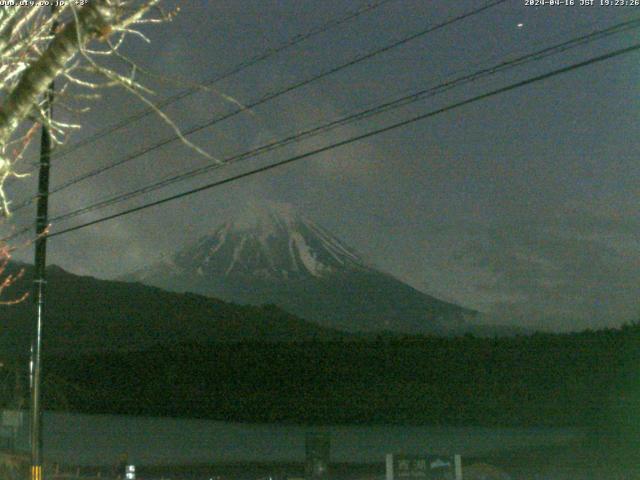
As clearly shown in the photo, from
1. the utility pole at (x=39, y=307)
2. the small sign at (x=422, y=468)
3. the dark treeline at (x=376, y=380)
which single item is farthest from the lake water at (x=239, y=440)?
the utility pole at (x=39, y=307)

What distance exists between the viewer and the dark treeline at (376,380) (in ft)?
271

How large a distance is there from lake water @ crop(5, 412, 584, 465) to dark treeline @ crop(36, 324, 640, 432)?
15.9ft

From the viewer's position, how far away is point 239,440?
215 ft

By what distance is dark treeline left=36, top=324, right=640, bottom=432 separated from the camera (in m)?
82.7

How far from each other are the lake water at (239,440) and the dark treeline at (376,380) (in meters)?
4.83

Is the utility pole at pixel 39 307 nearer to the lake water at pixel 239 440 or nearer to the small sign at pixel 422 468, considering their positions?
the small sign at pixel 422 468

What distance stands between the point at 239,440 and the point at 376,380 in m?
49.4

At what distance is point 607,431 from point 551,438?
10.2m

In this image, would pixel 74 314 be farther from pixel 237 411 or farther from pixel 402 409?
pixel 402 409

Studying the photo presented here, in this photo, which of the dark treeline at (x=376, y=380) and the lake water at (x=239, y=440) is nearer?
the lake water at (x=239, y=440)

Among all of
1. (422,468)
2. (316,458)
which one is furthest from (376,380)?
(422,468)

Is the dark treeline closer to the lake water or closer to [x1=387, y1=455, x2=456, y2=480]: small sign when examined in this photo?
the lake water

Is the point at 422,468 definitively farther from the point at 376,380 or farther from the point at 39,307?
the point at 376,380

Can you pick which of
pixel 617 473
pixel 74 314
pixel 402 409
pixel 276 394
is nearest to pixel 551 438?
pixel 617 473
